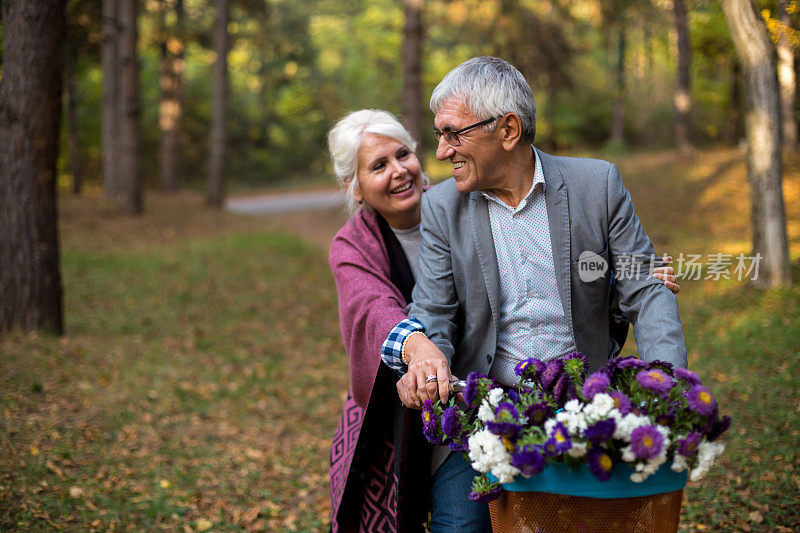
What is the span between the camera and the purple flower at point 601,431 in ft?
5.87

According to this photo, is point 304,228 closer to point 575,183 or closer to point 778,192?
point 778,192

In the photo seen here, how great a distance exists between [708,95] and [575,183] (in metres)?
23.6

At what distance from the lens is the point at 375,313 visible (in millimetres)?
2807

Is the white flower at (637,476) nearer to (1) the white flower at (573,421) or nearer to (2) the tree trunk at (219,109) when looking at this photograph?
(1) the white flower at (573,421)

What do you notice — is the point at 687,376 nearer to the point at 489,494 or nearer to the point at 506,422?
the point at 506,422

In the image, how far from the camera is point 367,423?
294cm

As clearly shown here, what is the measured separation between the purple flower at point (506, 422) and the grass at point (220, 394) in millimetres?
2877

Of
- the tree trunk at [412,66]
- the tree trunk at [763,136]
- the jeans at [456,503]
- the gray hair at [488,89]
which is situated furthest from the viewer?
the tree trunk at [412,66]

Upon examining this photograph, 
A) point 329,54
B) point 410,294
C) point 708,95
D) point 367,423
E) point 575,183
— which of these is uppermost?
point 329,54

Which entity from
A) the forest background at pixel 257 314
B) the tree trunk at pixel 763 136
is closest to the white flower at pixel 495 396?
the forest background at pixel 257 314

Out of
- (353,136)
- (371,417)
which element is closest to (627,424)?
(371,417)

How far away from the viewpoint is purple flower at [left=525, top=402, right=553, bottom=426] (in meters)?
1.97

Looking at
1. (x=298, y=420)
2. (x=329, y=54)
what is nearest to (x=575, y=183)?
(x=298, y=420)

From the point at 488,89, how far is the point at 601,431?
1278 millimetres
